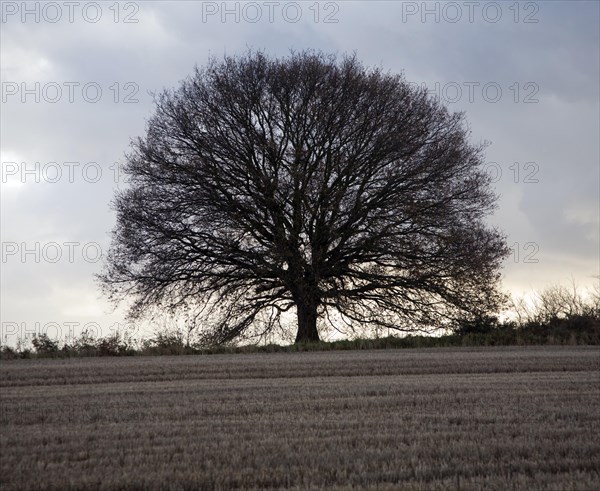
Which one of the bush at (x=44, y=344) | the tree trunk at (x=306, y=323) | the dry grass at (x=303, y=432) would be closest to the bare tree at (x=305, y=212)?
the tree trunk at (x=306, y=323)

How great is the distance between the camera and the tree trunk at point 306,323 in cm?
2838

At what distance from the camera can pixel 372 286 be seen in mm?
28797

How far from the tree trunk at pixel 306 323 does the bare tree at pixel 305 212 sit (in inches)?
1.8

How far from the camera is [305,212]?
93.0 ft

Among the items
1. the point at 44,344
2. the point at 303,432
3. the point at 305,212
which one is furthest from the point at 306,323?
the point at 303,432

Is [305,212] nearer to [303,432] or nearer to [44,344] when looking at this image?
[44,344]

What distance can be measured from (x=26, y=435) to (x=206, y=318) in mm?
20246

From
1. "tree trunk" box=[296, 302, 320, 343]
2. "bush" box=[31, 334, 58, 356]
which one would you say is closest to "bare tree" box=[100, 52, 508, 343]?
"tree trunk" box=[296, 302, 320, 343]

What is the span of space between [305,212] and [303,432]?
2001cm

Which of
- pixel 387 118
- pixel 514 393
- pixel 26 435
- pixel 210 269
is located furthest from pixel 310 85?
pixel 26 435

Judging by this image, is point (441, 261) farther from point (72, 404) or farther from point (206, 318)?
point (72, 404)

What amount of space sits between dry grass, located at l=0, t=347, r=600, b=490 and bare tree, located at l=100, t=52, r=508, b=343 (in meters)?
12.9

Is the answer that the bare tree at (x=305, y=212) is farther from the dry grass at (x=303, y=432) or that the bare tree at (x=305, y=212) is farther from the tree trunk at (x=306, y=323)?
the dry grass at (x=303, y=432)

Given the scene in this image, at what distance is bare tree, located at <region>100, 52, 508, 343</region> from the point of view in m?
28.2
